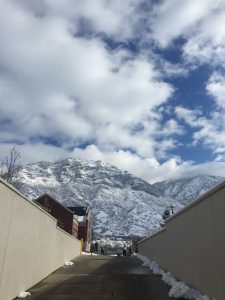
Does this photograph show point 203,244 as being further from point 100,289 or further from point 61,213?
point 61,213

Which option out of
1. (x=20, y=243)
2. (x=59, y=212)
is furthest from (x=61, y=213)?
(x=20, y=243)

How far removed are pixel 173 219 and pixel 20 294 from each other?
5.84 meters

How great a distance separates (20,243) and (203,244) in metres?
4.25

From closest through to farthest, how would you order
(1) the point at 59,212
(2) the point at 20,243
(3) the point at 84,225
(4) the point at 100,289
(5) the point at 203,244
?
1. (5) the point at 203,244
2. (2) the point at 20,243
3. (4) the point at 100,289
4. (1) the point at 59,212
5. (3) the point at 84,225

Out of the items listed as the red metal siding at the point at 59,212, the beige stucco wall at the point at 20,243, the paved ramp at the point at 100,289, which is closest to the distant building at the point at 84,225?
the red metal siding at the point at 59,212

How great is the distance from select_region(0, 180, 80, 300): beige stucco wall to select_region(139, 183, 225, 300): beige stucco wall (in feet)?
13.5

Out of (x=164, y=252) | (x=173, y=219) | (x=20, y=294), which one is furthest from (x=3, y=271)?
(x=164, y=252)

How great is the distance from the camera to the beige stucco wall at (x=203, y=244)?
7.85 meters

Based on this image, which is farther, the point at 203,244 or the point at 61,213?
the point at 61,213

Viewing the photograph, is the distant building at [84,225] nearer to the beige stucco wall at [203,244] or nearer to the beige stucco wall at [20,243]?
the beige stucco wall at [20,243]

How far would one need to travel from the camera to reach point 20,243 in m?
9.84

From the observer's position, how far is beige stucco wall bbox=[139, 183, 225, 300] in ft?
25.8

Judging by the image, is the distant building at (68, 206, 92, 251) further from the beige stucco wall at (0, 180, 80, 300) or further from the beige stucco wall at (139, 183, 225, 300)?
the beige stucco wall at (139, 183, 225, 300)

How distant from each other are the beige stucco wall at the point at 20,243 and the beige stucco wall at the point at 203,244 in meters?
4.13
